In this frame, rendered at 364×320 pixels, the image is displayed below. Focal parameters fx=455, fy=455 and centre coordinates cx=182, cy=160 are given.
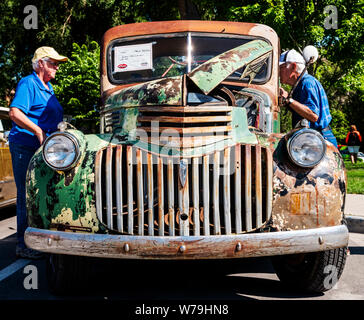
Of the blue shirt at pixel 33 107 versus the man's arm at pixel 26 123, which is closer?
the man's arm at pixel 26 123

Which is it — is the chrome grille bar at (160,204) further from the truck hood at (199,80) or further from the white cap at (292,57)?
the white cap at (292,57)

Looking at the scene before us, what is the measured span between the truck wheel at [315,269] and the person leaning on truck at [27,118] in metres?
2.40

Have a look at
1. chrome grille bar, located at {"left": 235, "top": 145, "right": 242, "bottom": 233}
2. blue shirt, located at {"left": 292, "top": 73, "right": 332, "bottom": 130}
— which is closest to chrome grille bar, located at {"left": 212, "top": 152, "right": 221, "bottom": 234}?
chrome grille bar, located at {"left": 235, "top": 145, "right": 242, "bottom": 233}

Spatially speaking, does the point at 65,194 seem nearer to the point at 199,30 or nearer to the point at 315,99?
the point at 199,30

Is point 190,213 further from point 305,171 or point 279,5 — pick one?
point 279,5

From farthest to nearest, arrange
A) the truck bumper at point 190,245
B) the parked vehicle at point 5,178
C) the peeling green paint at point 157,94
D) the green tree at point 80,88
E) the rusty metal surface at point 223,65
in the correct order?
1. the green tree at point 80,88
2. the parked vehicle at point 5,178
3. the rusty metal surface at point 223,65
4. the peeling green paint at point 157,94
5. the truck bumper at point 190,245

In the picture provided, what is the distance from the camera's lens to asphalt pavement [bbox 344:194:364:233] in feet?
Result: 20.3

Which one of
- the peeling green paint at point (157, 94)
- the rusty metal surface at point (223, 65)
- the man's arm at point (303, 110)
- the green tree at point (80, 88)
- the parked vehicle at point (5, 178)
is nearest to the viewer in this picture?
the peeling green paint at point (157, 94)

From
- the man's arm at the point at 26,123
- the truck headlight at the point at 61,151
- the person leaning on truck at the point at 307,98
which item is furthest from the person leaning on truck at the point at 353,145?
the truck headlight at the point at 61,151

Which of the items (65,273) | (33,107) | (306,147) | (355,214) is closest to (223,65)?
(306,147)

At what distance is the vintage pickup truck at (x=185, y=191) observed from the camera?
8.79ft

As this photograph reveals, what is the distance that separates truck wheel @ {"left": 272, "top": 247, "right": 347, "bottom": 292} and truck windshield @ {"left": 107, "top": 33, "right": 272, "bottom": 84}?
1.65 m
